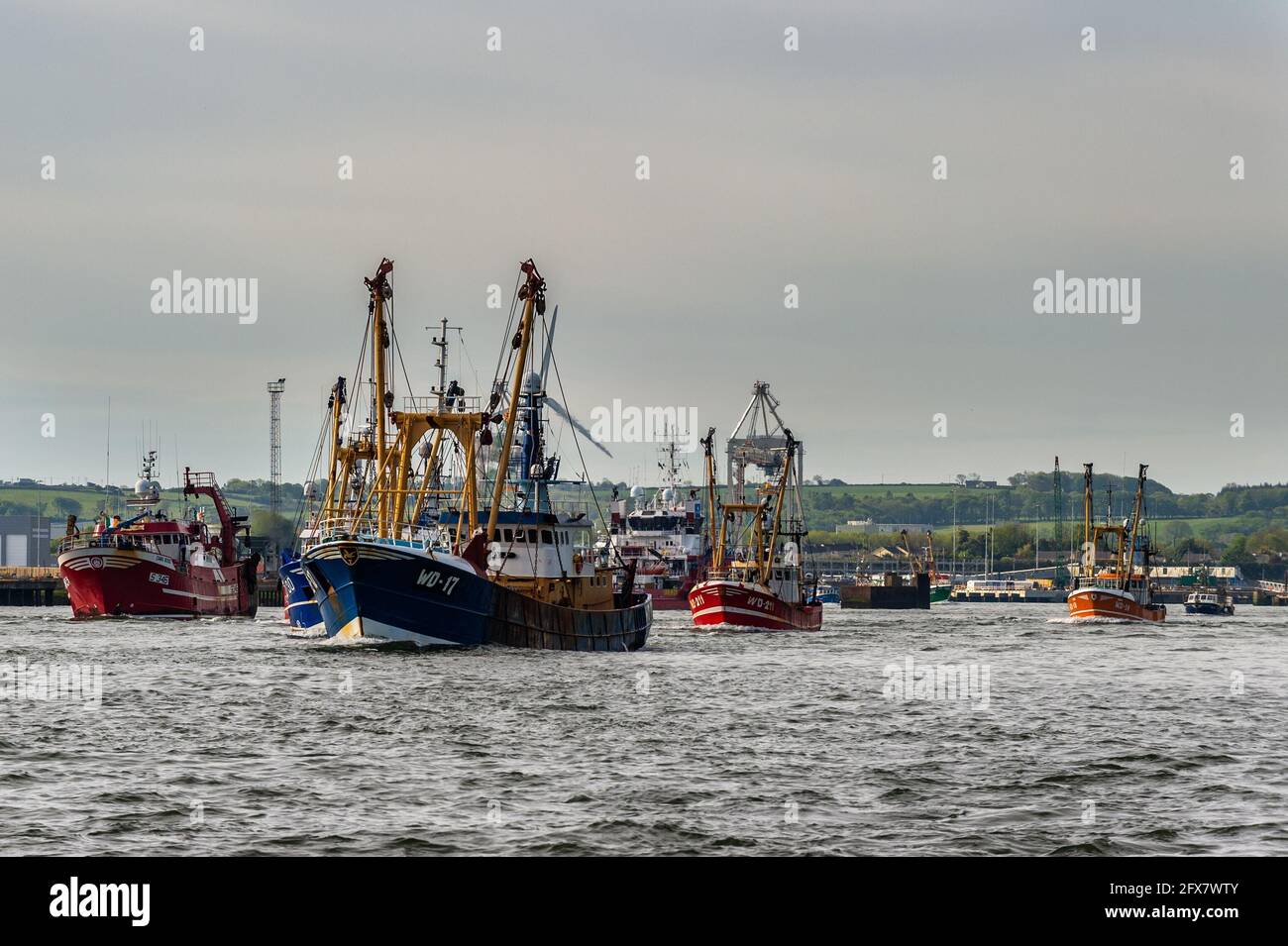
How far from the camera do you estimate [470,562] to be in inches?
2603

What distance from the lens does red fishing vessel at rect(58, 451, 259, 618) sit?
388 feet

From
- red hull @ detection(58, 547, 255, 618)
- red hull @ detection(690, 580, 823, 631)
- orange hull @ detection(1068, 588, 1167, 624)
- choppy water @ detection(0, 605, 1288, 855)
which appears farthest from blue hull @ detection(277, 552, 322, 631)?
orange hull @ detection(1068, 588, 1167, 624)

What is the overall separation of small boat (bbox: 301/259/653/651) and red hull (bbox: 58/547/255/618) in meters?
31.4

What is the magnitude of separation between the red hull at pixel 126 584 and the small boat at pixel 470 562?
31.4 metres

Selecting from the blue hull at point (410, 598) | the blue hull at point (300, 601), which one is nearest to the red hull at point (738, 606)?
the blue hull at point (300, 601)

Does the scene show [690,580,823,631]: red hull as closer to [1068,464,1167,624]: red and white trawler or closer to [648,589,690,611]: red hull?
[1068,464,1167,624]: red and white trawler

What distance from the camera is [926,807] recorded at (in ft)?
89.9

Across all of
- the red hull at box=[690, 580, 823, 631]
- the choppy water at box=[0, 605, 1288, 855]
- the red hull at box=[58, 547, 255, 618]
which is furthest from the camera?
the red hull at box=[58, 547, 255, 618]

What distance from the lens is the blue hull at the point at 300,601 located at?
8431 cm

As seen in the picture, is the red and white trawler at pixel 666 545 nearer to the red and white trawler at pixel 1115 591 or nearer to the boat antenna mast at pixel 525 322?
the red and white trawler at pixel 1115 591

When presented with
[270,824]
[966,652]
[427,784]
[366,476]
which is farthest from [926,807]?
[366,476]

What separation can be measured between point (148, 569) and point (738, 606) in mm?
44306

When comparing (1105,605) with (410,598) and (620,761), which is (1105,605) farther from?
(620,761)

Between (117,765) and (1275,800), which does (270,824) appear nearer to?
(117,765)
